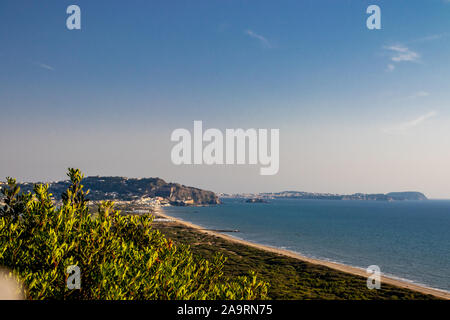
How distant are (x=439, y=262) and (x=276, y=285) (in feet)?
200

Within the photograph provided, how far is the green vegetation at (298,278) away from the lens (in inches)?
2018

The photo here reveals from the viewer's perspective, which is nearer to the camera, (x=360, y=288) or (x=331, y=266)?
(x=360, y=288)

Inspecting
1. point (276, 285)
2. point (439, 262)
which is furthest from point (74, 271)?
point (439, 262)

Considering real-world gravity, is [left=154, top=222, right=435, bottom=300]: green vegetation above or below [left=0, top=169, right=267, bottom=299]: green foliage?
below

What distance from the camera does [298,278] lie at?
205 feet

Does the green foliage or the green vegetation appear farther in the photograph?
the green vegetation

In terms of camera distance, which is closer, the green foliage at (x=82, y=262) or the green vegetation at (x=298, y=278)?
the green foliage at (x=82, y=262)

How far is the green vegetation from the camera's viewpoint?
51250mm

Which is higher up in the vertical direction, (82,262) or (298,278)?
(82,262)

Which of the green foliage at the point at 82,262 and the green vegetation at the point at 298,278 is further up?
the green foliage at the point at 82,262

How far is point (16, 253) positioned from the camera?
10.3 metres

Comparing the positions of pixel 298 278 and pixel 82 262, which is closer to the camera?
pixel 82 262
